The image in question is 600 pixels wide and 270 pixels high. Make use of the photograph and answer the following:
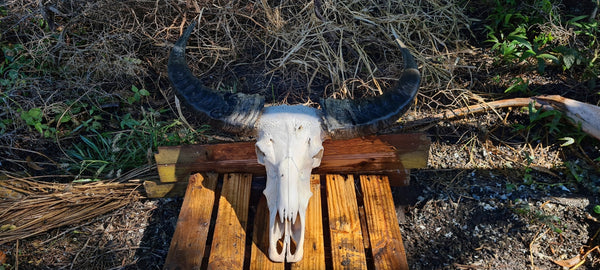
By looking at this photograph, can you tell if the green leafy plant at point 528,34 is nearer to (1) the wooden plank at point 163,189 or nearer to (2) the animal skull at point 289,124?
(2) the animal skull at point 289,124

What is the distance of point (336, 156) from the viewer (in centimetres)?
331

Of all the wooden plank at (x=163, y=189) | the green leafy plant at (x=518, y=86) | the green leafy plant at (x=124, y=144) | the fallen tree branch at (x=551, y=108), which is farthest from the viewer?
the green leafy plant at (x=518, y=86)

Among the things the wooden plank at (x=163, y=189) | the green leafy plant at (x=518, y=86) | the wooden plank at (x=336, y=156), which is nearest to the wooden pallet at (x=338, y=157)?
the wooden plank at (x=336, y=156)

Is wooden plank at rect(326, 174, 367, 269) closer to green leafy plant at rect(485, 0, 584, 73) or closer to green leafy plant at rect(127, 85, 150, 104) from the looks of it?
green leafy plant at rect(127, 85, 150, 104)

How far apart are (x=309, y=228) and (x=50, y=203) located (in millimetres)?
2385

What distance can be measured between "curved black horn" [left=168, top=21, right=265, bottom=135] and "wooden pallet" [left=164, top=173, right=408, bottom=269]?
712 mm

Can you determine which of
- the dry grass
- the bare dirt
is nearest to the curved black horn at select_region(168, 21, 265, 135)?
the bare dirt

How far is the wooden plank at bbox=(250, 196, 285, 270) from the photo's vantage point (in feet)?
8.90

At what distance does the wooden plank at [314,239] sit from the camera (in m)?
2.71

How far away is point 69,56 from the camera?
4.61m

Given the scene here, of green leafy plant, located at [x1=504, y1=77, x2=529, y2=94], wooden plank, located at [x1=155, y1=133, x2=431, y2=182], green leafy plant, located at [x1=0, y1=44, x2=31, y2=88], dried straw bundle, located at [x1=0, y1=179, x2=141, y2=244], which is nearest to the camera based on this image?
wooden plank, located at [x1=155, y1=133, x2=431, y2=182]

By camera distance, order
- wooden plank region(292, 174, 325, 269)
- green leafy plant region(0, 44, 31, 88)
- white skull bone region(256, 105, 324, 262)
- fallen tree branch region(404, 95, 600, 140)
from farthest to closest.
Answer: green leafy plant region(0, 44, 31, 88) → fallen tree branch region(404, 95, 600, 140) → wooden plank region(292, 174, 325, 269) → white skull bone region(256, 105, 324, 262)

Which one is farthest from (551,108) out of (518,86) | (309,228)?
(309,228)

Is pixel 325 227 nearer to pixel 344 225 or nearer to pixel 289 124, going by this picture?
pixel 344 225
